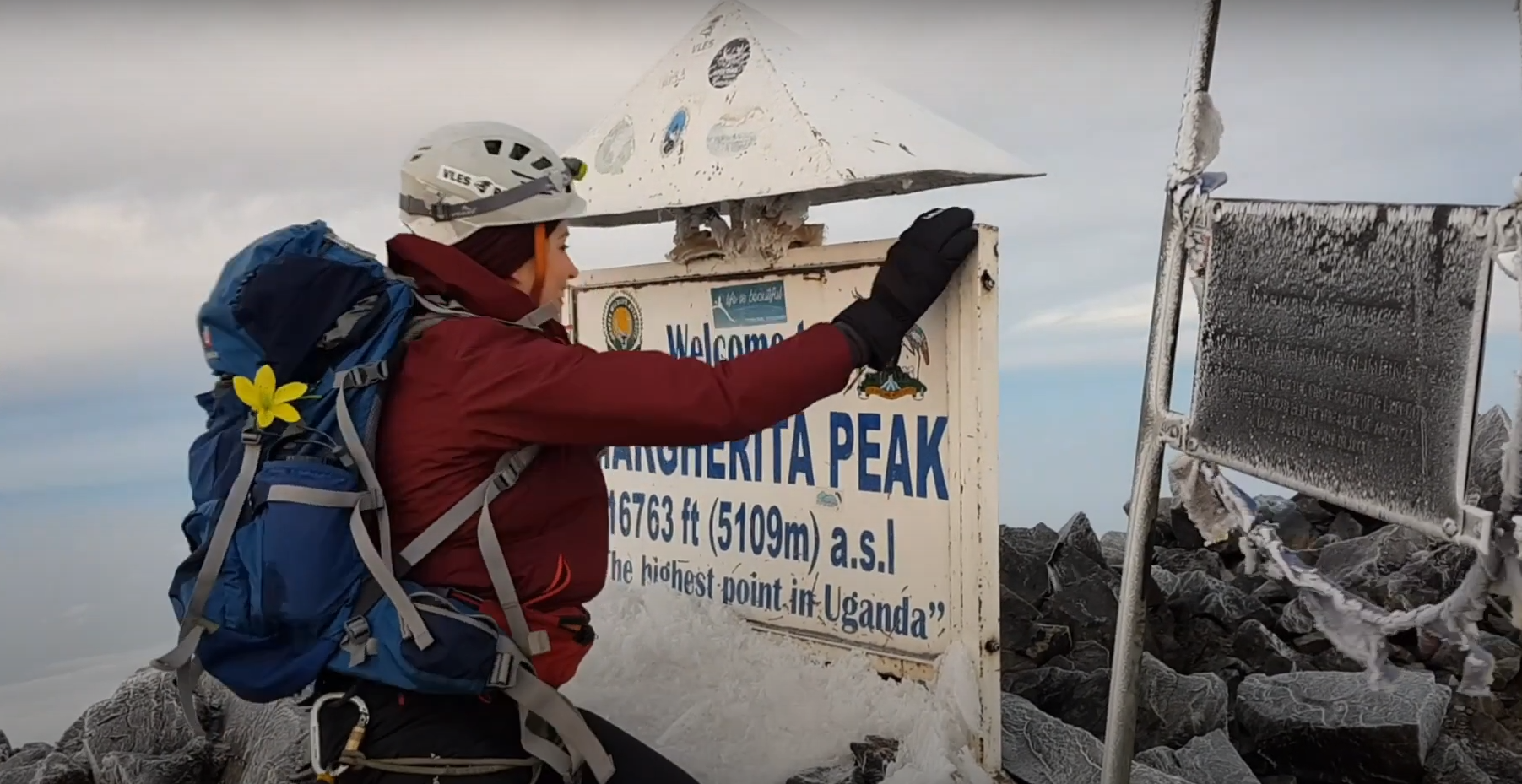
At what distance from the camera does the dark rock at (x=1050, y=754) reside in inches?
139

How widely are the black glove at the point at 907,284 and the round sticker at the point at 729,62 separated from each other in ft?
3.40

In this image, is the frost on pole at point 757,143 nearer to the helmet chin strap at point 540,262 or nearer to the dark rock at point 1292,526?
the helmet chin strap at point 540,262

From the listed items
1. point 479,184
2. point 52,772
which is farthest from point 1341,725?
point 52,772

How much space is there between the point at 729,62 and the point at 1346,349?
243cm

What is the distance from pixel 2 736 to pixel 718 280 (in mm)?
3799

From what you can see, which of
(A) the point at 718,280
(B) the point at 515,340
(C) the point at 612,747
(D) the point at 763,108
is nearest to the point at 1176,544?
(A) the point at 718,280

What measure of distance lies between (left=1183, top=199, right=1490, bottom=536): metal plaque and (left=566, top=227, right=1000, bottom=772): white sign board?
894 millimetres

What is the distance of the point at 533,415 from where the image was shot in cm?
248

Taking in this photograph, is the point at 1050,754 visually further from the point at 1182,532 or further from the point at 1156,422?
the point at 1182,532

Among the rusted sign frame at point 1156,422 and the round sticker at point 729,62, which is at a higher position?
the round sticker at point 729,62

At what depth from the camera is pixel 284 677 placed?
246 cm

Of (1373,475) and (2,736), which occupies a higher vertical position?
(1373,475)

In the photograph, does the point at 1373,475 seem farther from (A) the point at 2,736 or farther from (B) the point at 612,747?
(A) the point at 2,736

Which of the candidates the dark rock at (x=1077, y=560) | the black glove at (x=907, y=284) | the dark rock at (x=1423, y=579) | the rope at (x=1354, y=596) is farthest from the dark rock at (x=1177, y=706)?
the black glove at (x=907, y=284)
